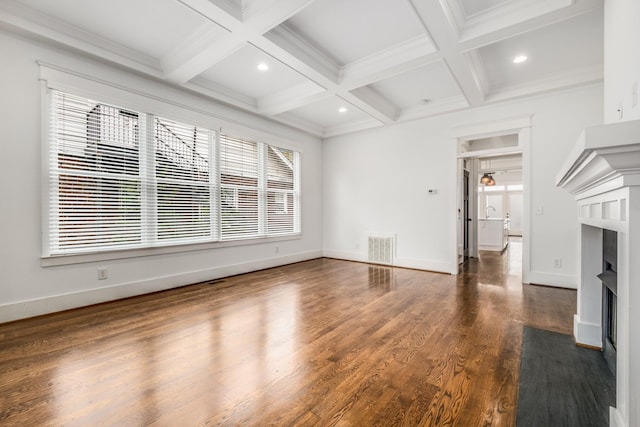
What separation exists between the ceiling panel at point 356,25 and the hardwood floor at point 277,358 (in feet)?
9.53

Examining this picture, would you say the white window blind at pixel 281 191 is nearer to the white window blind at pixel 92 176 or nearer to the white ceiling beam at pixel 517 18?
→ the white window blind at pixel 92 176

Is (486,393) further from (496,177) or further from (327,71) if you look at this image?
(496,177)

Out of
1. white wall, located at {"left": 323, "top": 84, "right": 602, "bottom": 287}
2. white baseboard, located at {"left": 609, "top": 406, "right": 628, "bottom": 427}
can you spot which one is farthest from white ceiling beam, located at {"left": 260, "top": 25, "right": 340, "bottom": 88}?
white baseboard, located at {"left": 609, "top": 406, "right": 628, "bottom": 427}

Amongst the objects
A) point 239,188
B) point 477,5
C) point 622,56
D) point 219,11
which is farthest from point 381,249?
point 219,11

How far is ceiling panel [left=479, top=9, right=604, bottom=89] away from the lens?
2.89 meters

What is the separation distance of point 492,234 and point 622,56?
7.02 metres

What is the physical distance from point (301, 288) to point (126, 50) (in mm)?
3649

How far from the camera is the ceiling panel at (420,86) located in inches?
150

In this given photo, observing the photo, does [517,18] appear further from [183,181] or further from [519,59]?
[183,181]

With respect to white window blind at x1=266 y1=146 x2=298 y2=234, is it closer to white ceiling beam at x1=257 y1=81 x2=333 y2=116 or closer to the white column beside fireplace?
white ceiling beam at x1=257 y1=81 x2=333 y2=116

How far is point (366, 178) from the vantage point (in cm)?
601

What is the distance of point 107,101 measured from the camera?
3355mm

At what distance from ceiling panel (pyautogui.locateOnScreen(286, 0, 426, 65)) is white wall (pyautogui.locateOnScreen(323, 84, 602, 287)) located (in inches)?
92.7

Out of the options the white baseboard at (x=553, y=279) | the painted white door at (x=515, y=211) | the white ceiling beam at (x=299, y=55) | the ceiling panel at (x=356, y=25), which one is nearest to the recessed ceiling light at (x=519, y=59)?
the ceiling panel at (x=356, y=25)
